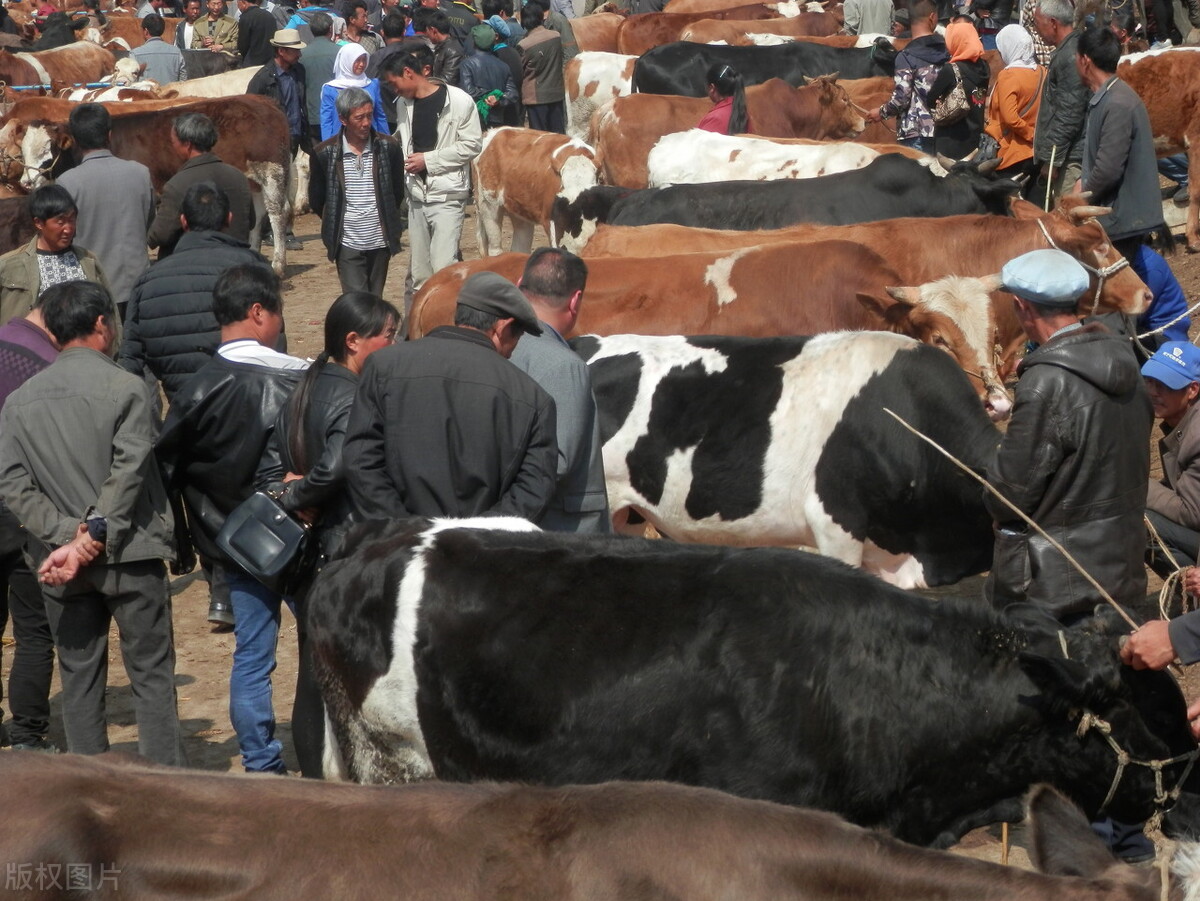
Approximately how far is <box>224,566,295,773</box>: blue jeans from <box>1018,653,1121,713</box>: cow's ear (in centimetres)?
265

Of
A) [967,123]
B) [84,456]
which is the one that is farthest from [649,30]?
[84,456]

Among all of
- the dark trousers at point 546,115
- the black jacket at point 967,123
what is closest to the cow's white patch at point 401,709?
the black jacket at point 967,123

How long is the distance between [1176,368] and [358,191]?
6.08m

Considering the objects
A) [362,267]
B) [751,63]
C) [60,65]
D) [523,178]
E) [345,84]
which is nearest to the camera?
[362,267]

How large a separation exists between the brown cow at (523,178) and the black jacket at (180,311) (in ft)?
19.5

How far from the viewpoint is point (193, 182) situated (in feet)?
27.3

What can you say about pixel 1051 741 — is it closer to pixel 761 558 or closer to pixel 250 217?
pixel 761 558

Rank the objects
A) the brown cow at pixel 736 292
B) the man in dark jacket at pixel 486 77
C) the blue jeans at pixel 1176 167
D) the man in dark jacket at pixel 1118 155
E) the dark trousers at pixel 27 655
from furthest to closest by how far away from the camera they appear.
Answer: the man in dark jacket at pixel 486 77
the blue jeans at pixel 1176 167
the man in dark jacket at pixel 1118 155
the brown cow at pixel 736 292
the dark trousers at pixel 27 655

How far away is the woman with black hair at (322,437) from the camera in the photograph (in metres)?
4.44

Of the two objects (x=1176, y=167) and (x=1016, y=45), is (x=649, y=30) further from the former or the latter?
(x=1176, y=167)

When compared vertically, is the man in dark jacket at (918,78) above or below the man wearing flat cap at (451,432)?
below

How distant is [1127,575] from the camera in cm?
421

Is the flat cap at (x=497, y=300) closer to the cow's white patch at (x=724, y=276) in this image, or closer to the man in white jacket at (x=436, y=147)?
the cow's white patch at (x=724, y=276)

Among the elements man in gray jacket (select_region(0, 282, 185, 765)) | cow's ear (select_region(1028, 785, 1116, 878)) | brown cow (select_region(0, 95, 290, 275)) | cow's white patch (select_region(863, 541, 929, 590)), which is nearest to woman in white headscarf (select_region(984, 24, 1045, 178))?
cow's white patch (select_region(863, 541, 929, 590))
